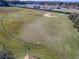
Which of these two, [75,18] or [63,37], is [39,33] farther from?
[75,18]

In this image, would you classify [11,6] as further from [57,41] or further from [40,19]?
[57,41]

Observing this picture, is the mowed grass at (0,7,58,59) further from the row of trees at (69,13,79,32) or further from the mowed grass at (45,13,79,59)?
the row of trees at (69,13,79,32)

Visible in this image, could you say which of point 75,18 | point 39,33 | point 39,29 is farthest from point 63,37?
point 75,18

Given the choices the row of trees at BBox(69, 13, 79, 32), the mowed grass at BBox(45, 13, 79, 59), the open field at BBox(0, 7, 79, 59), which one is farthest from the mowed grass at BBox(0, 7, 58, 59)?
the row of trees at BBox(69, 13, 79, 32)

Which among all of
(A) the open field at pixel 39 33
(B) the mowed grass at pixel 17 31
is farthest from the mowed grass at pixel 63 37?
(B) the mowed grass at pixel 17 31

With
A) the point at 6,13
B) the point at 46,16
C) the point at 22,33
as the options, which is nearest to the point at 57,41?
the point at 22,33

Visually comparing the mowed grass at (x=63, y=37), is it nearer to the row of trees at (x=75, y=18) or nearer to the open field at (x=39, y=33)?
the open field at (x=39, y=33)

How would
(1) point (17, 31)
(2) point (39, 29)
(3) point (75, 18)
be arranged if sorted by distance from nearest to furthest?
(1) point (17, 31)
(2) point (39, 29)
(3) point (75, 18)

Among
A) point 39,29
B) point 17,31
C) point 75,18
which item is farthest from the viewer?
point 75,18
